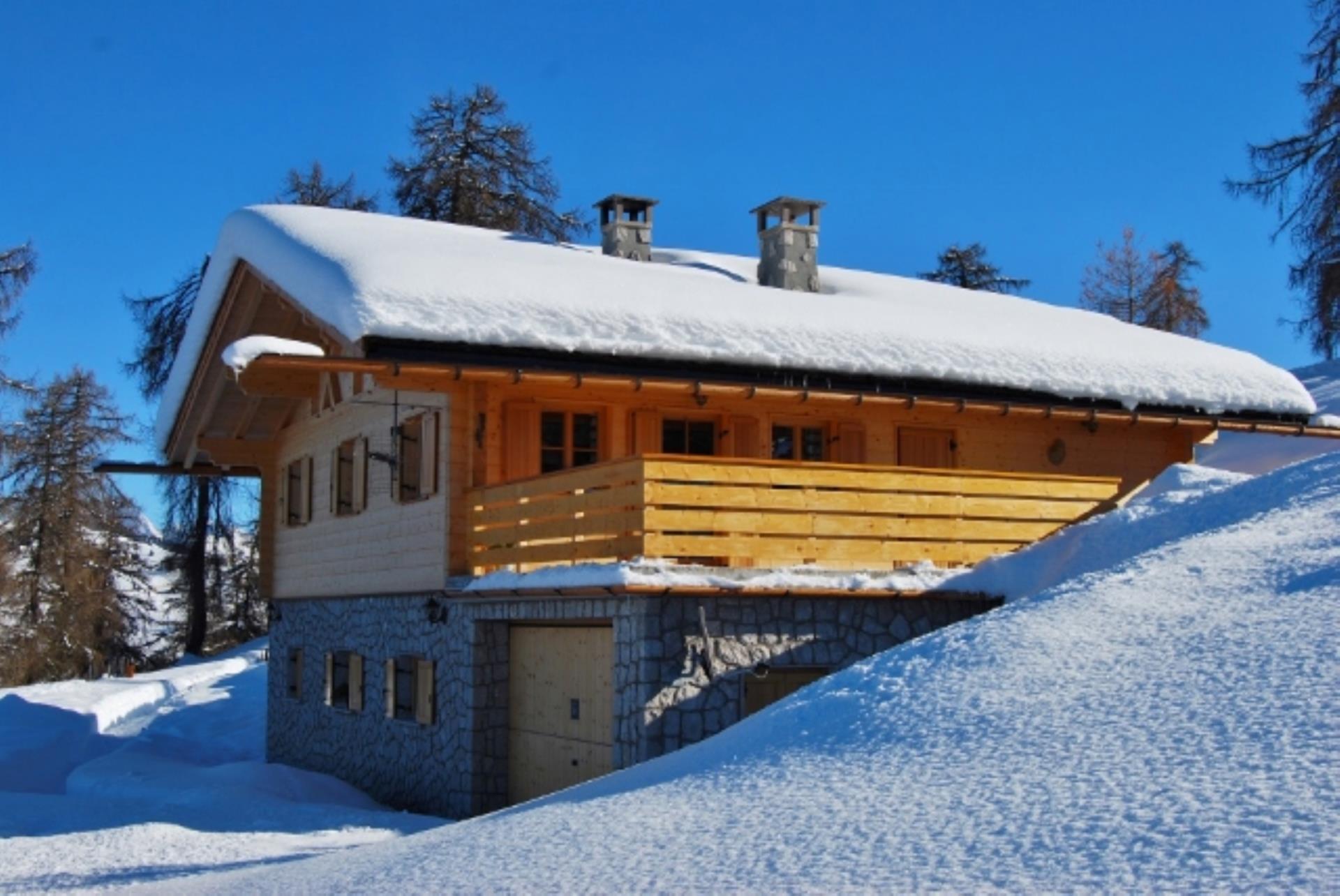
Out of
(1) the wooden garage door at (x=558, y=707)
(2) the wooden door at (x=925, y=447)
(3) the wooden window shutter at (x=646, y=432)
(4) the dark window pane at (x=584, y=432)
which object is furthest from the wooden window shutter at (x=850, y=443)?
(1) the wooden garage door at (x=558, y=707)

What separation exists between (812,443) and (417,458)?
15.2 ft

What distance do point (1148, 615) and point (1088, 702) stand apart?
1.65m

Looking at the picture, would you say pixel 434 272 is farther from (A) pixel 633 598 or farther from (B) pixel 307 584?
(B) pixel 307 584

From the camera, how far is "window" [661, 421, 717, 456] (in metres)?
16.7

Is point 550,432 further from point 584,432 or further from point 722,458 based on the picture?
point 722,458

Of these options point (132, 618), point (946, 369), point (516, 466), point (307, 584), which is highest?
point (946, 369)

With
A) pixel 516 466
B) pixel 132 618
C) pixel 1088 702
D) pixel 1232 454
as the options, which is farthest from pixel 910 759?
pixel 132 618

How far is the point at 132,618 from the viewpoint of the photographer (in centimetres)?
4406

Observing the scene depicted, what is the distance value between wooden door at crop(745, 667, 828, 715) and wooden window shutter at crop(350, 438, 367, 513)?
735cm

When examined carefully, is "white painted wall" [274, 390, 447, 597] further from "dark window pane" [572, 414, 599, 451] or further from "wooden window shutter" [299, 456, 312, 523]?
"dark window pane" [572, 414, 599, 451]

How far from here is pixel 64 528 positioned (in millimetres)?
39938

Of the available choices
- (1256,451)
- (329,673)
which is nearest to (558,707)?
(329,673)

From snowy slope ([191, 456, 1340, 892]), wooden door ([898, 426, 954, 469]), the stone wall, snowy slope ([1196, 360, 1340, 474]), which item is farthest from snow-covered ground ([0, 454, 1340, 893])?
snowy slope ([1196, 360, 1340, 474])

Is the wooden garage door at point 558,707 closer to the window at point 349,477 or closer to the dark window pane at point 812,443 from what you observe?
the dark window pane at point 812,443
